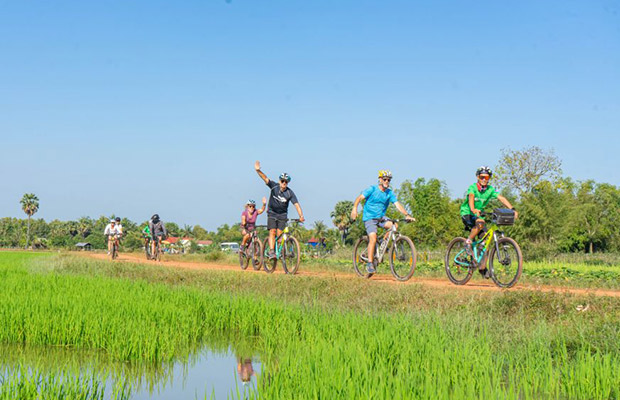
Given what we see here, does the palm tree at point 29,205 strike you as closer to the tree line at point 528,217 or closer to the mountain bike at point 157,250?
the tree line at point 528,217

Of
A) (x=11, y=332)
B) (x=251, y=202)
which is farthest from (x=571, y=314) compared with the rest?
(x=251, y=202)

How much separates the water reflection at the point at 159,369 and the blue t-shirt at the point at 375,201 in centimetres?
504

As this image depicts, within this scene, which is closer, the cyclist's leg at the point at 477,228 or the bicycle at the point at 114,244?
the cyclist's leg at the point at 477,228

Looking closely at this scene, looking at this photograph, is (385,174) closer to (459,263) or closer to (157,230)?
(459,263)

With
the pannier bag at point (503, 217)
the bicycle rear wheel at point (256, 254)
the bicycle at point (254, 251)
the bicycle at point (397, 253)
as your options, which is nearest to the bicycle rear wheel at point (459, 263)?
the bicycle at point (397, 253)

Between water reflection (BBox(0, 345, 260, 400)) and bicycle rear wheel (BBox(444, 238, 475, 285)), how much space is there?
496 centimetres

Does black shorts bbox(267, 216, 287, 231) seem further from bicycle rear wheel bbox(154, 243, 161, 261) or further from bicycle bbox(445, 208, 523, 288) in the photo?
bicycle rear wheel bbox(154, 243, 161, 261)

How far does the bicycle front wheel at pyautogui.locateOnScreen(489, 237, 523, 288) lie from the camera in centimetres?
962

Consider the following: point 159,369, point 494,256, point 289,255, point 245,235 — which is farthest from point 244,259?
point 159,369

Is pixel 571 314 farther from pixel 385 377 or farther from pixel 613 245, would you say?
pixel 613 245

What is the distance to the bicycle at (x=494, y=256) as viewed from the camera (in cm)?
974

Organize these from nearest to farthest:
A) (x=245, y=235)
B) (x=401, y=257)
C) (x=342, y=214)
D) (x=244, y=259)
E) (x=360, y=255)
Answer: (x=401, y=257), (x=360, y=255), (x=245, y=235), (x=244, y=259), (x=342, y=214)

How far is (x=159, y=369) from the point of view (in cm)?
590

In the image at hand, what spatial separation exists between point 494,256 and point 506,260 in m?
0.38
